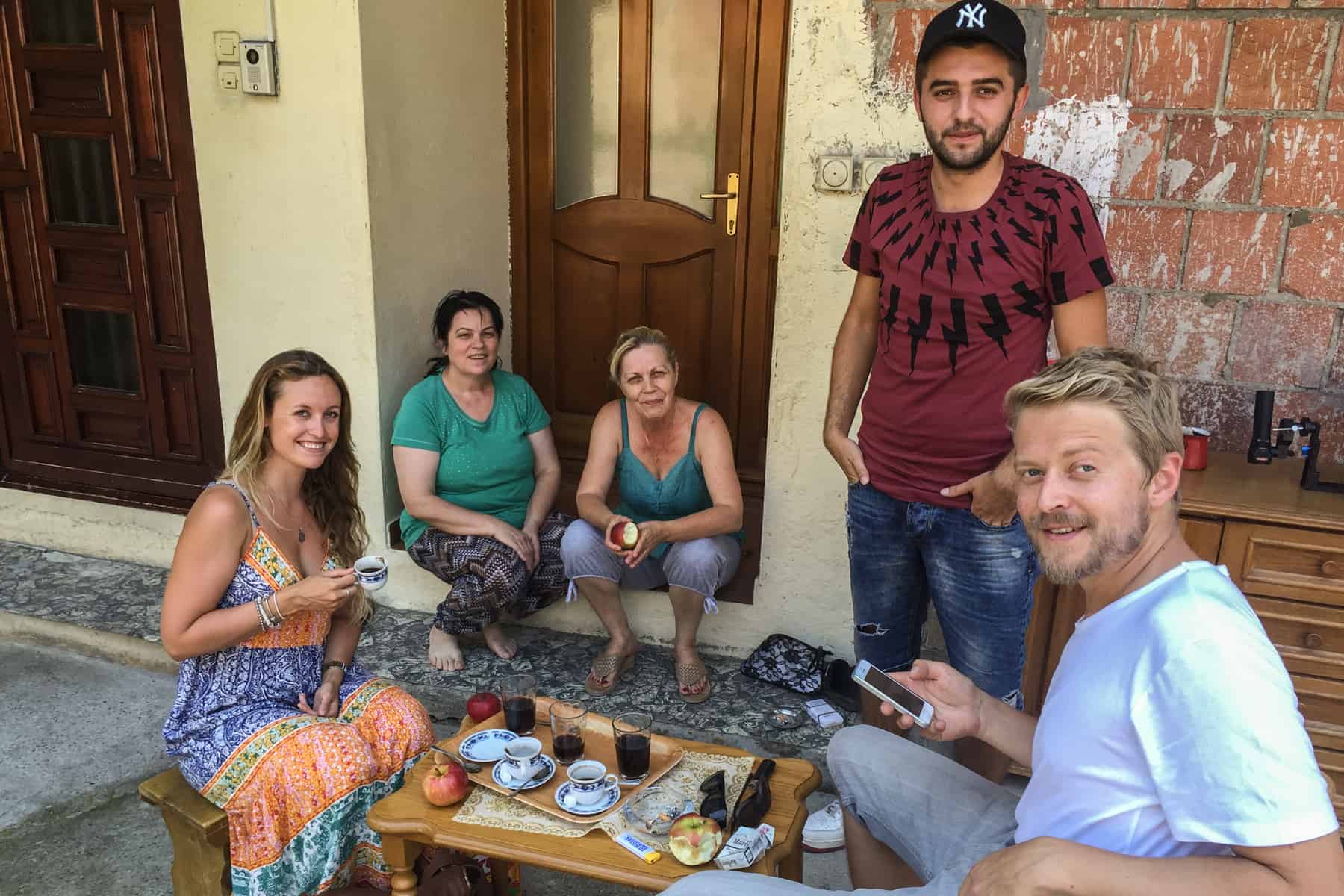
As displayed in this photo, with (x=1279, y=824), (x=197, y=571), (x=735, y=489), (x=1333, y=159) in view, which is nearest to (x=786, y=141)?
(x=735, y=489)

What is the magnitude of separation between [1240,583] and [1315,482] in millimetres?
384

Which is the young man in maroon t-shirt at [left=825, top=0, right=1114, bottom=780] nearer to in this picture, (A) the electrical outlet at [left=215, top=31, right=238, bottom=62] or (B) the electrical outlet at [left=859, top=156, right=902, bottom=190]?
(B) the electrical outlet at [left=859, top=156, right=902, bottom=190]

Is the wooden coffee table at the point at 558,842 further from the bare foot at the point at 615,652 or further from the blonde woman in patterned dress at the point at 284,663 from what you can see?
the bare foot at the point at 615,652

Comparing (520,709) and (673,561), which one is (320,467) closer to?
(520,709)

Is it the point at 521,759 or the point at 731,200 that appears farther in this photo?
the point at 731,200

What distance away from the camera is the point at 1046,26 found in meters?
2.96

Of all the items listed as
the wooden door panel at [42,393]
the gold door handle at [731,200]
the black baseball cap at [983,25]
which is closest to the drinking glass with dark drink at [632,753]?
the black baseball cap at [983,25]

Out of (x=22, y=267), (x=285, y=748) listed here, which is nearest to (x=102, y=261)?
(x=22, y=267)

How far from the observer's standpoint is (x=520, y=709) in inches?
92.9

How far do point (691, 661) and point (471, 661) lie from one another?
0.80 metres

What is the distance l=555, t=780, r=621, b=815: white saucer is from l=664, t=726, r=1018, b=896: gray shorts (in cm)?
33

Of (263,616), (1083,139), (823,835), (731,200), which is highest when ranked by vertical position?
(1083,139)

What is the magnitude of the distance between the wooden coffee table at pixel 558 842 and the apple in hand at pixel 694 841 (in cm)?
2

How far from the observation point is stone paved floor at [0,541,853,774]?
10.6ft
